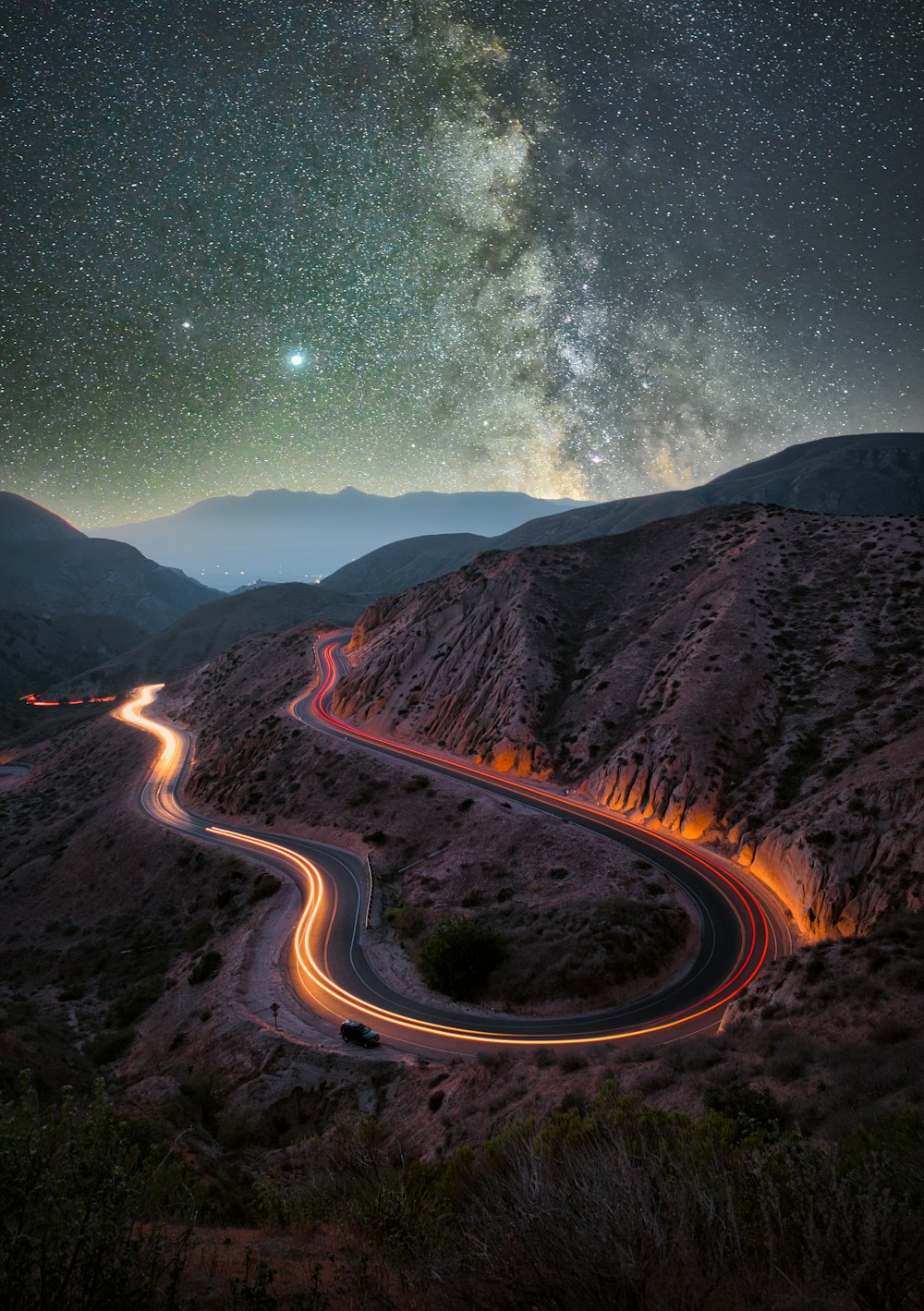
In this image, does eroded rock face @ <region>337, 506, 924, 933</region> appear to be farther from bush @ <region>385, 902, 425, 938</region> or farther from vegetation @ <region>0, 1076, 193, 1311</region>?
vegetation @ <region>0, 1076, 193, 1311</region>

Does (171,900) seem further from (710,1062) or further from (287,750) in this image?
(710,1062)

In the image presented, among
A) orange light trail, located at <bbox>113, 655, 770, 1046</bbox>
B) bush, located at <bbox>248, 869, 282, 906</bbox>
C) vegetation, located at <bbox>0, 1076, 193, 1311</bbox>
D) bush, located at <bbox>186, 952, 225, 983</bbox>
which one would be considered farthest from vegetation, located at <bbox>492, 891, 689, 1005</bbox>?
vegetation, located at <bbox>0, 1076, 193, 1311</bbox>

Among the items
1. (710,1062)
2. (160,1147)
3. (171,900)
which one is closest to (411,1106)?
(160,1147)

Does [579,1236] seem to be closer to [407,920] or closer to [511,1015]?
[511,1015]

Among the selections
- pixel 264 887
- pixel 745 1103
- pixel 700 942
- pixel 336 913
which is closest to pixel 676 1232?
pixel 745 1103

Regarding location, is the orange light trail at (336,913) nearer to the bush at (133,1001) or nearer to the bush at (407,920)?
the bush at (407,920)
